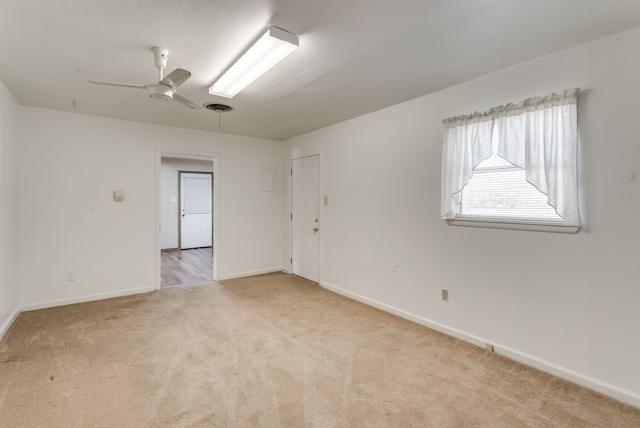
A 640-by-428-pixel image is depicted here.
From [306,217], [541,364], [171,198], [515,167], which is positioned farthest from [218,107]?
[171,198]

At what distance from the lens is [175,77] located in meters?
2.26

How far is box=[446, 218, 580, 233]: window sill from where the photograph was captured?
2.35m

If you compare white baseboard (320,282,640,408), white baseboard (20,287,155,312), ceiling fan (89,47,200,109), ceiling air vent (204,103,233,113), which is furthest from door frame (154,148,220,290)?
white baseboard (320,282,640,408)

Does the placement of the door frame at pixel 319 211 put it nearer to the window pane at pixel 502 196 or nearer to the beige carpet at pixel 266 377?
the beige carpet at pixel 266 377

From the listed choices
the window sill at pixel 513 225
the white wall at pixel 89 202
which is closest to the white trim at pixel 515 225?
the window sill at pixel 513 225

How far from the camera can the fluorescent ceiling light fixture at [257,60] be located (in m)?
2.06

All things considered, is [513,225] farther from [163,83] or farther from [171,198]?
[171,198]

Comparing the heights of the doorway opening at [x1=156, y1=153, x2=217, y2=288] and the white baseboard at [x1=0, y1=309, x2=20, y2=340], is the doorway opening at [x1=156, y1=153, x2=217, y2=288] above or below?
above

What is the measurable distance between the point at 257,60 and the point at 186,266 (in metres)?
4.99

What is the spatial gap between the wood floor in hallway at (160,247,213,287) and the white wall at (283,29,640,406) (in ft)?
9.65

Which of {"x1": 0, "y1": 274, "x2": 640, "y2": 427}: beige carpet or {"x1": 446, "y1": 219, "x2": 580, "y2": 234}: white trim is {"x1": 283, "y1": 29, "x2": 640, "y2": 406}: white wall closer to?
{"x1": 446, "y1": 219, "x2": 580, "y2": 234}: white trim

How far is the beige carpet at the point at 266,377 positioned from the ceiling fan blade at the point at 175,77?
2.25 metres

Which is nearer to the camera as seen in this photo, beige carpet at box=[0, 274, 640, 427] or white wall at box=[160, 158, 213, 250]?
beige carpet at box=[0, 274, 640, 427]

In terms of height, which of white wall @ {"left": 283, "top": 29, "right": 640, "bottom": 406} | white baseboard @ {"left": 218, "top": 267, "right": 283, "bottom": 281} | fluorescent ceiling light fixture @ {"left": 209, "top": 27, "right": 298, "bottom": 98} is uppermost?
fluorescent ceiling light fixture @ {"left": 209, "top": 27, "right": 298, "bottom": 98}
